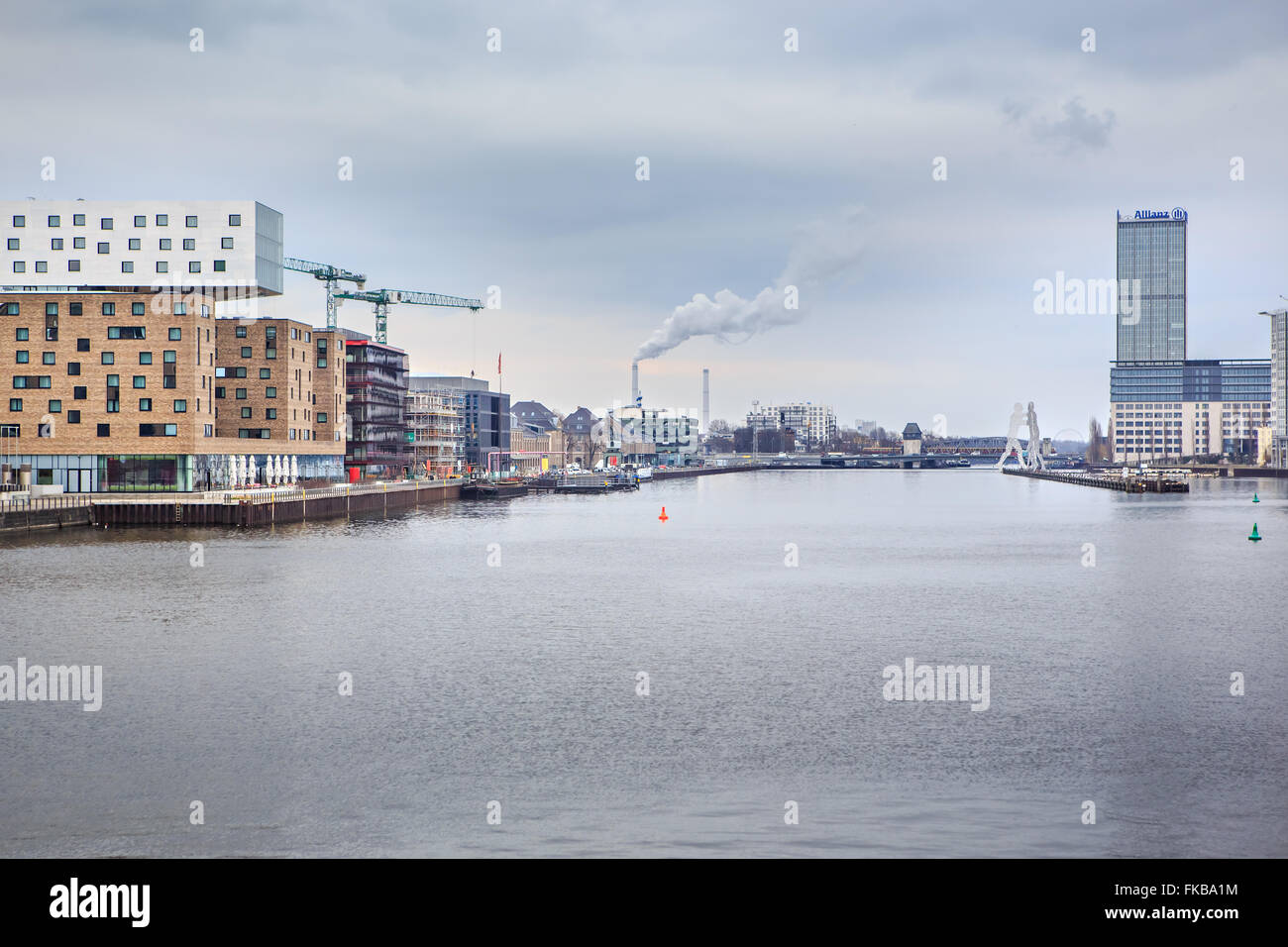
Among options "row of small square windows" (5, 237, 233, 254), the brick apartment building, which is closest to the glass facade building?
the brick apartment building

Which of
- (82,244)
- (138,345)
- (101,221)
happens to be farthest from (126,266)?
(138,345)

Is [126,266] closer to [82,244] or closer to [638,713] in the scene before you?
[82,244]

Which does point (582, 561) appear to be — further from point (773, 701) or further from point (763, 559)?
point (773, 701)

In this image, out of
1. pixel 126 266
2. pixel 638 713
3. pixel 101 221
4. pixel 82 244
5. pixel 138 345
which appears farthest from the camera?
pixel 126 266

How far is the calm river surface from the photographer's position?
76.3ft

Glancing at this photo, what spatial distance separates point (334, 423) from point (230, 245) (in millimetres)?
35497

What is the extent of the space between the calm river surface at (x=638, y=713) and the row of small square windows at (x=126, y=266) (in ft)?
182

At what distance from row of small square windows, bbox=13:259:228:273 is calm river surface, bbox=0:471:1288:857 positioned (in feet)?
182

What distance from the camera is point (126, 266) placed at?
120 m

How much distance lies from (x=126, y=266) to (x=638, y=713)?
105 meters

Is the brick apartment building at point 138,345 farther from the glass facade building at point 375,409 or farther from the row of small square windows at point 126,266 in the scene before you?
the glass facade building at point 375,409
